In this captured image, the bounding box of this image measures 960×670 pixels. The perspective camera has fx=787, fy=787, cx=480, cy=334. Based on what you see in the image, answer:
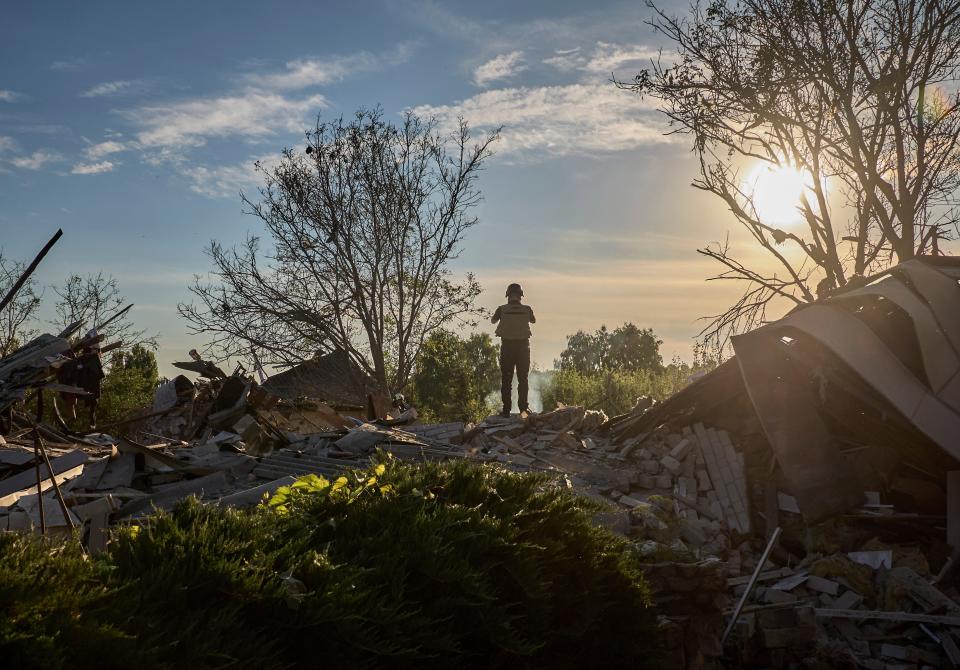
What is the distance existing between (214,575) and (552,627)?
2.10 meters

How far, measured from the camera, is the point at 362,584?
Answer: 122 inches

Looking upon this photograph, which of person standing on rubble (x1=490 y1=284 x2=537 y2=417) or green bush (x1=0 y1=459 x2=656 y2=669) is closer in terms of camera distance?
green bush (x1=0 y1=459 x2=656 y2=669)

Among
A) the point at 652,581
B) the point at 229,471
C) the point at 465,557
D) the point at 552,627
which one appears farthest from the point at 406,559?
the point at 229,471

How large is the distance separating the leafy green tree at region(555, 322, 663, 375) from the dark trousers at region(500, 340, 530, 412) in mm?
34056

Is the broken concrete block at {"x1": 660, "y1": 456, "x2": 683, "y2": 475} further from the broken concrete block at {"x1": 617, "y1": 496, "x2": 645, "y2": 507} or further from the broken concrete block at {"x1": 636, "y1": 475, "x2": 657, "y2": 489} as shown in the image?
the broken concrete block at {"x1": 617, "y1": 496, "x2": 645, "y2": 507}

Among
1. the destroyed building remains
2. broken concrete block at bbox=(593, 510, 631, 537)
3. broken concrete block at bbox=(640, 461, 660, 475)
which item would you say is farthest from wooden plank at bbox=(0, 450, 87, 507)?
broken concrete block at bbox=(640, 461, 660, 475)

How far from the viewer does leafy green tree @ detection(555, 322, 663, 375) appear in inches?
2035

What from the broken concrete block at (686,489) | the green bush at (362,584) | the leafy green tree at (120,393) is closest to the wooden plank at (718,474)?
the broken concrete block at (686,489)

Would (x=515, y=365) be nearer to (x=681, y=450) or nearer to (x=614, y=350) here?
(x=681, y=450)

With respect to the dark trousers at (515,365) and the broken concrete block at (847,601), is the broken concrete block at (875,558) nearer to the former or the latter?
the broken concrete block at (847,601)

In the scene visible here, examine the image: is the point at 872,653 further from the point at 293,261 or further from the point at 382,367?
the point at 293,261

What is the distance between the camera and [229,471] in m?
9.61

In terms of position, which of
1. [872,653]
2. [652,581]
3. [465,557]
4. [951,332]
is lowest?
[872,653]

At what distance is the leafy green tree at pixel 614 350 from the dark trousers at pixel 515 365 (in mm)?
34056
